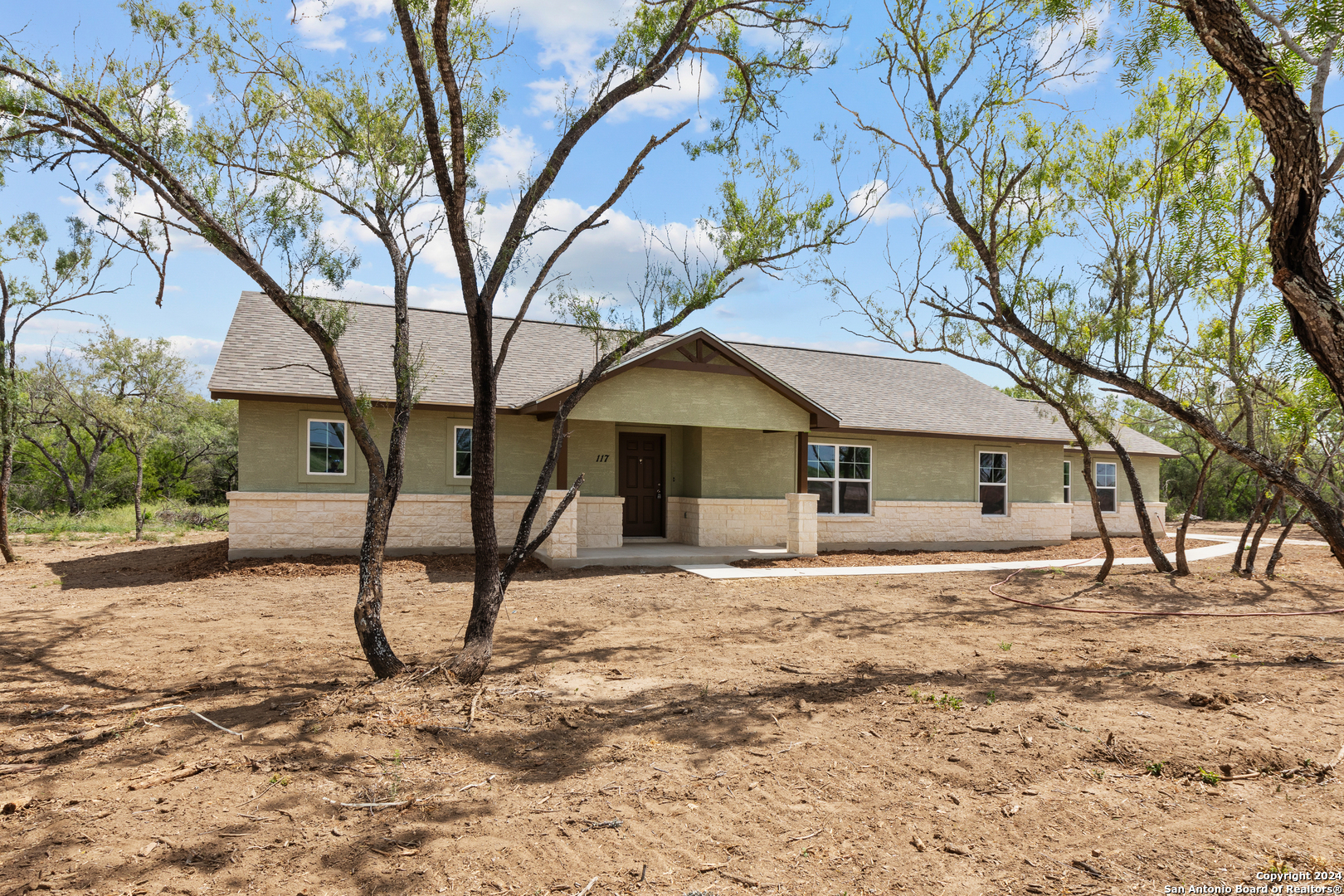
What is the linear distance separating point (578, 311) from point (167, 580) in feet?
30.5

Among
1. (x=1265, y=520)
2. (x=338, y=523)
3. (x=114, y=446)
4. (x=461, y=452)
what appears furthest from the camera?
(x=114, y=446)

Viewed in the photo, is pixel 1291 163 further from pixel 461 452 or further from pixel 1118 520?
pixel 1118 520

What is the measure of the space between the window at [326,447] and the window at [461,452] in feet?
6.88

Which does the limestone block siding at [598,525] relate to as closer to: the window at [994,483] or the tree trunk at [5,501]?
the window at [994,483]

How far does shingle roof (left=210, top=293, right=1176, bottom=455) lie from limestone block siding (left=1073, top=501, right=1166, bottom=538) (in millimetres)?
1873

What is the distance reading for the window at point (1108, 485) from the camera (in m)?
22.4

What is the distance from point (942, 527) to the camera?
18.6 metres

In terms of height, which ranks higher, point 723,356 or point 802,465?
point 723,356

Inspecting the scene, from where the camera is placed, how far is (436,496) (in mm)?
14555

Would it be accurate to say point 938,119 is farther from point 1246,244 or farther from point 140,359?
point 140,359

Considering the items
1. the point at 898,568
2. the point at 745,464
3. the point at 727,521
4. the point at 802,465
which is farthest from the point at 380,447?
the point at 898,568

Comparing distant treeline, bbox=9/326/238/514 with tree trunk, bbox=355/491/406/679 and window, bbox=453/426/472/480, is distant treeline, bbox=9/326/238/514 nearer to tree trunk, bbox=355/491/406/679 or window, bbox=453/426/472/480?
window, bbox=453/426/472/480

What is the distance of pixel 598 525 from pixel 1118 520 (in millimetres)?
16704

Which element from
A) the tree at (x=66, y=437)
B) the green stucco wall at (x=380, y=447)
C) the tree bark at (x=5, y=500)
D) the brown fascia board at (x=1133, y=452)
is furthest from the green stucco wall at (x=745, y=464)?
the tree at (x=66, y=437)
